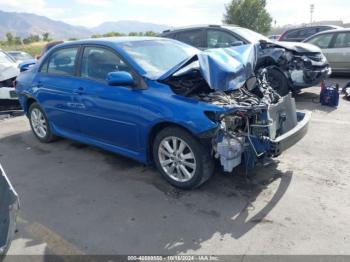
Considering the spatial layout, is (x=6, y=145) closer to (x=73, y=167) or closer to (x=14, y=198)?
(x=73, y=167)

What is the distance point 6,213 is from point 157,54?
2.85m

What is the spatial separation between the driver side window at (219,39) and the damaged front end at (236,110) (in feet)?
13.7

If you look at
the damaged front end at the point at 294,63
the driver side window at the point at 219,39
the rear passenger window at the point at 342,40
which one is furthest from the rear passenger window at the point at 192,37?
the rear passenger window at the point at 342,40

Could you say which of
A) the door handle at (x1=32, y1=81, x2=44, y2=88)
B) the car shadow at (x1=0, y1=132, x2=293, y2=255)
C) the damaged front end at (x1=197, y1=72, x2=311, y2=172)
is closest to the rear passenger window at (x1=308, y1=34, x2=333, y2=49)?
the car shadow at (x1=0, y1=132, x2=293, y2=255)

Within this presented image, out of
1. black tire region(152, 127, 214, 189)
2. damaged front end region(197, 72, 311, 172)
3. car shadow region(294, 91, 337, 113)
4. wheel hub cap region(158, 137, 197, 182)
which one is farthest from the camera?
car shadow region(294, 91, 337, 113)

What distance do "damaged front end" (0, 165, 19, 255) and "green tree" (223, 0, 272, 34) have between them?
134 ft

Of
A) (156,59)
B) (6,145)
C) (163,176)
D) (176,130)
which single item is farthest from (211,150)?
(6,145)

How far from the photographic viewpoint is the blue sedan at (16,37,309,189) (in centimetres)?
383

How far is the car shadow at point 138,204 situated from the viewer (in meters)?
3.31

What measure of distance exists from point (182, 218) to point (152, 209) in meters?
0.38

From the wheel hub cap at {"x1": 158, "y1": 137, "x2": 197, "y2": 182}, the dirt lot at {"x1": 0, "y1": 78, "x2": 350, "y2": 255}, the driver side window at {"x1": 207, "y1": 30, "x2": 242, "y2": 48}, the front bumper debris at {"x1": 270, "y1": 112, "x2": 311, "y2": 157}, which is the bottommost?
the dirt lot at {"x1": 0, "y1": 78, "x2": 350, "y2": 255}

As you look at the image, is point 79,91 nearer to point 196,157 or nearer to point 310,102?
point 196,157

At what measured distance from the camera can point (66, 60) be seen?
5.49 metres

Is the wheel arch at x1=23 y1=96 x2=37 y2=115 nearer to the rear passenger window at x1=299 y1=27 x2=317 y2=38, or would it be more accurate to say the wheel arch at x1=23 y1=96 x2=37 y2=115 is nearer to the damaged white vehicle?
the damaged white vehicle
